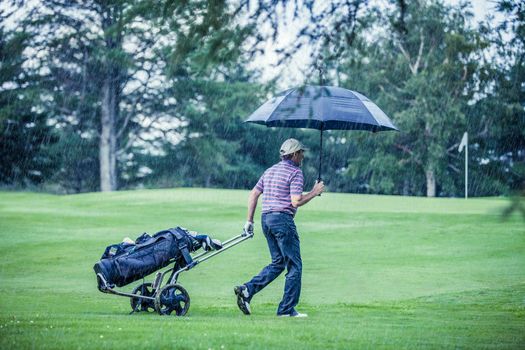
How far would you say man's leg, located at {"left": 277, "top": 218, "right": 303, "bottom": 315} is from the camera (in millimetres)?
8547

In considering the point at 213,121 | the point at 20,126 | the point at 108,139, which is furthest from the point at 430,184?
the point at 20,126

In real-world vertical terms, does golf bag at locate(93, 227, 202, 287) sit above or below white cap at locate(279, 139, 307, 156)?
below

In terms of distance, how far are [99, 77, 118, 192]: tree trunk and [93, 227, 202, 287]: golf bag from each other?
4092 cm

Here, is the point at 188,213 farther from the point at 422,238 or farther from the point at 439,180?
the point at 439,180

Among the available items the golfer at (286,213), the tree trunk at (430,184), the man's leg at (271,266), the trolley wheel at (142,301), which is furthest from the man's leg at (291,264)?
the tree trunk at (430,184)

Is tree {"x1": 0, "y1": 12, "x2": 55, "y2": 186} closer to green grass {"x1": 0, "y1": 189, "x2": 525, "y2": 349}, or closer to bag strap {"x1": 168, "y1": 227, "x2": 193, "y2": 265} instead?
green grass {"x1": 0, "y1": 189, "x2": 525, "y2": 349}

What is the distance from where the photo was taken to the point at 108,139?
49.3 metres

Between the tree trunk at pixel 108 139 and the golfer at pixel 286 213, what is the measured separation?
41.0 m

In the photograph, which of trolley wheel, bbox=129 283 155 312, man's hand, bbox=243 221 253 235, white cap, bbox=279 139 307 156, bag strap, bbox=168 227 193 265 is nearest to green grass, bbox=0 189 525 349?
trolley wheel, bbox=129 283 155 312

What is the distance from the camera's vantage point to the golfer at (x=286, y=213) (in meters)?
8.50

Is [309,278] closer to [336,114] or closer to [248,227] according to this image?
[248,227]

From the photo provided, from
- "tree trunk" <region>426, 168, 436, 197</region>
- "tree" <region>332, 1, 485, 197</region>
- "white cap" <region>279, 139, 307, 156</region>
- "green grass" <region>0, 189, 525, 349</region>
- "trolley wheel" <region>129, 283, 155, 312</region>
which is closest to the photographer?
"green grass" <region>0, 189, 525, 349</region>

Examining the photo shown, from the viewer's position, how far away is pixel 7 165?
149 ft

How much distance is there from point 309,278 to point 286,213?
193 inches
